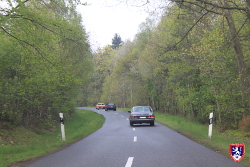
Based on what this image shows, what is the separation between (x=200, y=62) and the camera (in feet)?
78.9

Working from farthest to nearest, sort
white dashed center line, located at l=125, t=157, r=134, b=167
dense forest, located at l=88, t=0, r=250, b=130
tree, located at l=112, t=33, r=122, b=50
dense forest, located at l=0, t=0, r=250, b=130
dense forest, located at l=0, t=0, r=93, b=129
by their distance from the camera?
tree, located at l=112, t=33, r=122, b=50, dense forest, located at l=88, t=0, r=250, b=130, dense forest, located at l=0, t=0, r=250, b=130, dense forest, located at l=0, t=0, r=93, b=129, white dashed center line, located at l=125, t=157, r=134, b=167

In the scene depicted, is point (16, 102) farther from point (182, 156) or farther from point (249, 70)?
point (249, 70)

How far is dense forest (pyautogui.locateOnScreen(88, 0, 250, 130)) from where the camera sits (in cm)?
1185

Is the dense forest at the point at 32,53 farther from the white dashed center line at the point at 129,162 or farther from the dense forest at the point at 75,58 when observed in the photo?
the white dashed center line at the point at 129,162

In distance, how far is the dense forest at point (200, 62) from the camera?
38.9ft

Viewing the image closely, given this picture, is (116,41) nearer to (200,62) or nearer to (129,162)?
(200,62)

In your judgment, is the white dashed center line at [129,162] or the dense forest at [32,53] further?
the dense forest at [32,53]

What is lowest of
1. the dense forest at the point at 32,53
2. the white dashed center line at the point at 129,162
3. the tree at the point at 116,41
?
the white dashed center line at the point at 129,162

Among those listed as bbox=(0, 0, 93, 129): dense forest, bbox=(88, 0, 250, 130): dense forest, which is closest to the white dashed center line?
bbox=(88, 0, 250, 130): dense forest

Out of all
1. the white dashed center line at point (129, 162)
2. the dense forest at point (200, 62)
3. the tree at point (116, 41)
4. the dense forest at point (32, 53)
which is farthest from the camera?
the tree at point (116, 41)

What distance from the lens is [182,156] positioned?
8.12 meters

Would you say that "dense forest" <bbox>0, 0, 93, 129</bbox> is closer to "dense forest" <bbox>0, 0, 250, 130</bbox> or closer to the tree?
"dense forest" <bbox>0, 0, 250, 130</bbox>

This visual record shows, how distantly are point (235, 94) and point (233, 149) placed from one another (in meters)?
14.6

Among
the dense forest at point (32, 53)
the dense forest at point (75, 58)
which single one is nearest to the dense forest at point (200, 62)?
the dense forest at point (75, 58)
